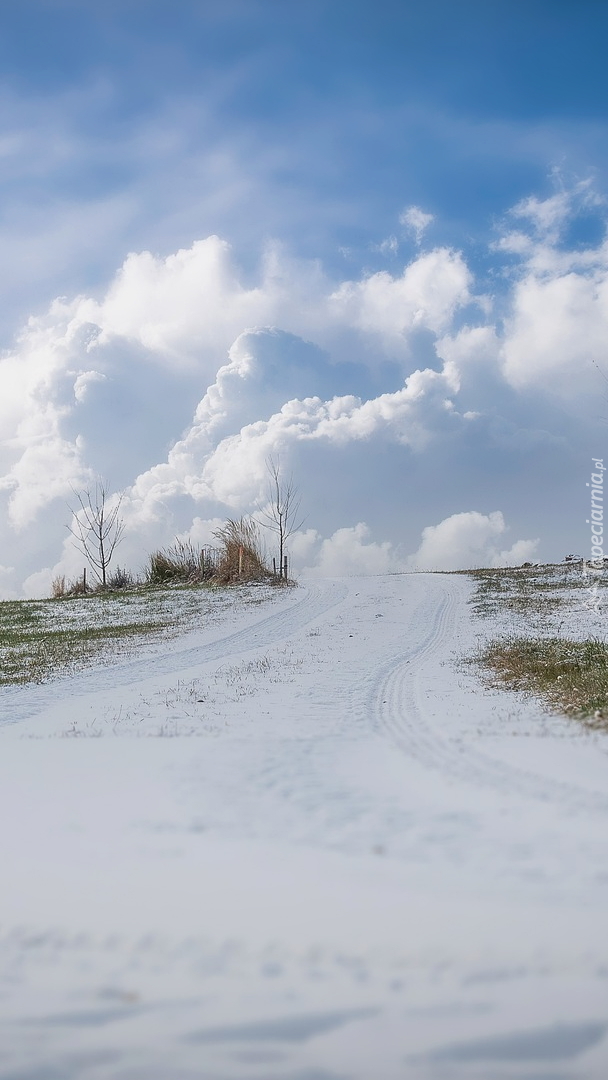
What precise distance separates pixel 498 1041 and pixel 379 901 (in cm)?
92

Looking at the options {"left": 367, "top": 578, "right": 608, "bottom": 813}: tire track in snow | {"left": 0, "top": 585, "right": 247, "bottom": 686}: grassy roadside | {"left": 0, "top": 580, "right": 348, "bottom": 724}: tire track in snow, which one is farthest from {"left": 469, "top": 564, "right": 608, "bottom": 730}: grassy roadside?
{"left": 0, "top": 585, "right": 247, "bottom": 686}: grassy roadside

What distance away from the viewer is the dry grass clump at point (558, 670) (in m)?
7.71

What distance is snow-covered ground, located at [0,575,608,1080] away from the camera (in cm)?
254

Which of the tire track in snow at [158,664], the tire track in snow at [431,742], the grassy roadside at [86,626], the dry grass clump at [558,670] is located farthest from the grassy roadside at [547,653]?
the grassy roadside at [86,626]

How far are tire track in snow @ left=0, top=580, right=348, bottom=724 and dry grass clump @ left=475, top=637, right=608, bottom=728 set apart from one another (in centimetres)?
533

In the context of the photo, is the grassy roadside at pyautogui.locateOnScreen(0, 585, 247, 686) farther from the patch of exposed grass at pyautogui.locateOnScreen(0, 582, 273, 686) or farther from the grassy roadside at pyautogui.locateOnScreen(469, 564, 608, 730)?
the grassy roadside at pyautogui.locateOnScreen(469, 564, 608, 730)

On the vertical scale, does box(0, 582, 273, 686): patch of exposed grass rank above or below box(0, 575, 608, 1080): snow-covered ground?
above

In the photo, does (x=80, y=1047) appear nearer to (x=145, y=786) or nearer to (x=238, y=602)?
(x=145, y=786)

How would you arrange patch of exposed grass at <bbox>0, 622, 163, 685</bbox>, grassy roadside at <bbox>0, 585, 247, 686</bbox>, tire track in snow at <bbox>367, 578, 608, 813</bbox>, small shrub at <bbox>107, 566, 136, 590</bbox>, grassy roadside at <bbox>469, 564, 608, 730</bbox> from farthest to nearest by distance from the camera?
1. small shrub at <bbox>107, 566, 136, 590</bbox>
2. grassy roadside at <bbox>0, 585, 247, 686</bbox>
3. patch of exposed grass at <bbox>0, 622, 163, 685</bbox>
4. grassy roadside at <bbox>469, 564, 608, 730</bbox>
5. tire track in snow at <bbox>367, 578, 608, 813</bbox>

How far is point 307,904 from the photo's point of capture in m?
3.38

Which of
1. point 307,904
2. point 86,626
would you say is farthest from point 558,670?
point 86,626

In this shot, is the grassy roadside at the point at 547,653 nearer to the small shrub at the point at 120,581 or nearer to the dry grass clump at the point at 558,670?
the dry grass clump at the point at 558,670

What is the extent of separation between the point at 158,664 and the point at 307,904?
10.3m

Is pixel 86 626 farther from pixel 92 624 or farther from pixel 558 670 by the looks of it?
pixel 558 670
